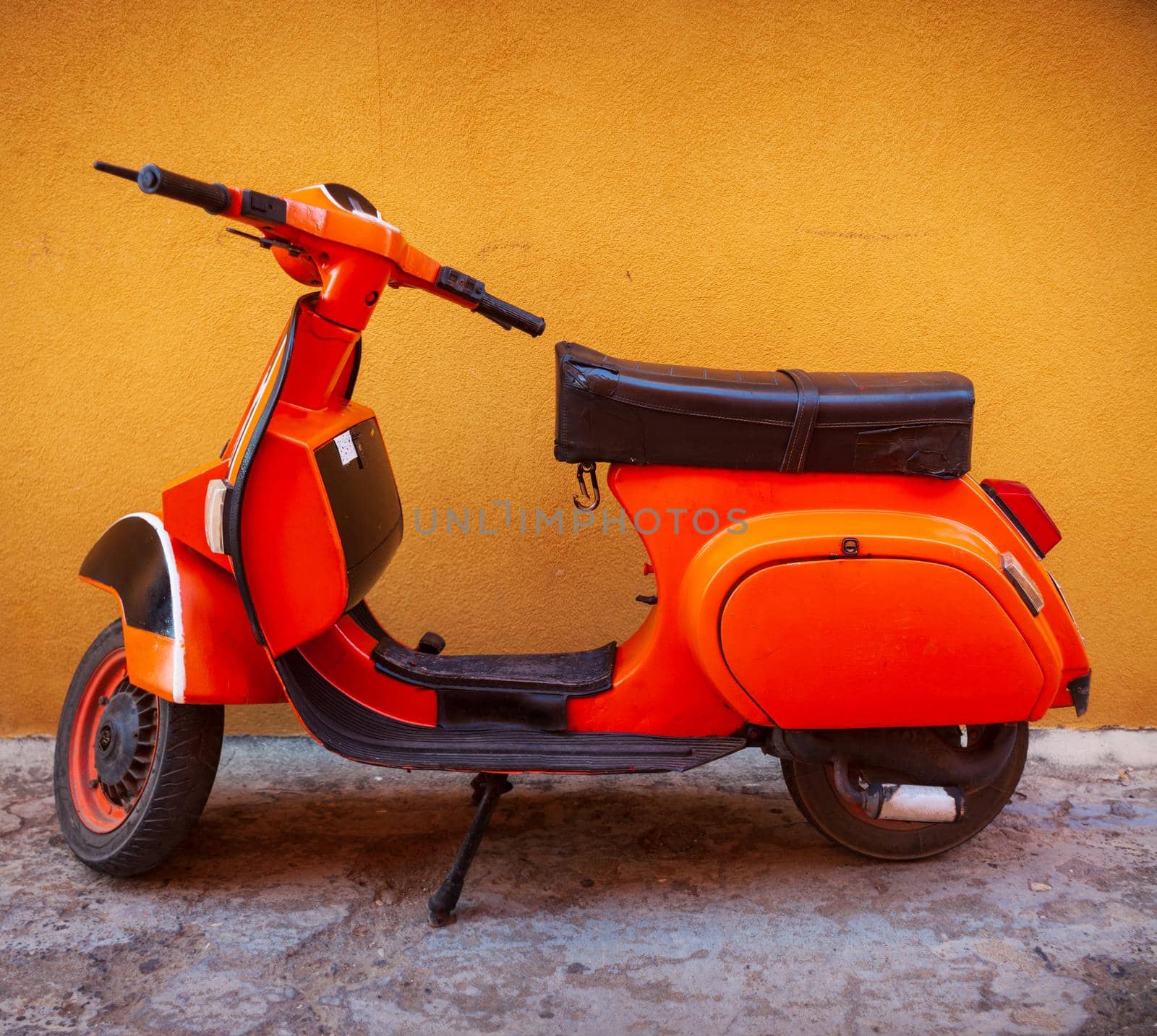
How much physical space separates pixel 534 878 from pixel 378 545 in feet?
2.57

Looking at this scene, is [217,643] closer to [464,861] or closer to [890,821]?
[464,861]

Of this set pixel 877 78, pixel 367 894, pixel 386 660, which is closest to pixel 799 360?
pixel 877 78

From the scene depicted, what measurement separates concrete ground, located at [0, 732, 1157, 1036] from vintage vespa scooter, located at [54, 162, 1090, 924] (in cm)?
14

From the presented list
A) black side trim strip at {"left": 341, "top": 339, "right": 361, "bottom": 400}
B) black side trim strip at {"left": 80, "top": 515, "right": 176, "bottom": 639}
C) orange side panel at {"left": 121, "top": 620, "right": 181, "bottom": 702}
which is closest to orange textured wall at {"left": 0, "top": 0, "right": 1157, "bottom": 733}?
black side trim strip at {"left": 341, "top": 339, "right": 361, "bottom": 400}

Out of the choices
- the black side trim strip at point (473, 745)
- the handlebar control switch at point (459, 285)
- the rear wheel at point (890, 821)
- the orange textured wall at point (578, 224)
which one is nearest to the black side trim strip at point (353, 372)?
the handlebar control switch at point (459, 285)


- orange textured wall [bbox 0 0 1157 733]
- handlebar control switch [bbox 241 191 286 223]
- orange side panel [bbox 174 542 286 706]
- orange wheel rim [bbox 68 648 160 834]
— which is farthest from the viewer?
orange textured wall [bbox 0 0 1157 733]

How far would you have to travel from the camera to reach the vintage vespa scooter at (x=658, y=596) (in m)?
1.63

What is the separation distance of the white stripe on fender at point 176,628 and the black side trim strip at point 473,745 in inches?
6.9

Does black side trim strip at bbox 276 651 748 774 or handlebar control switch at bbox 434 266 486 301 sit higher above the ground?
handlebar control switch at bbox 434 266 486 301

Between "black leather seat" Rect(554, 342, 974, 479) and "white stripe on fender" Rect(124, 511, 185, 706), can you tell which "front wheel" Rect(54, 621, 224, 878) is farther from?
"black leather seat" Rect(554, 342, 974, 479)

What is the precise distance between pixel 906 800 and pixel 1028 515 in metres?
0.61

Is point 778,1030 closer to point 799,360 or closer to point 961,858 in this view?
point 961,858

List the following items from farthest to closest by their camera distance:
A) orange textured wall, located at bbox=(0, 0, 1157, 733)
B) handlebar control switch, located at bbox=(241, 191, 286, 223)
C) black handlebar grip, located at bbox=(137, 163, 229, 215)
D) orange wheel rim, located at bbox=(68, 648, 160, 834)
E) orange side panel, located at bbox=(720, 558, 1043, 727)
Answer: orange textured wall, located at bbox=(0, 0, 1157, 733) < orange wheel rim, located at bbox=(68, 648, 160, 834) < orange side panel, located at bbox=(720, 558, 1043, 727) < handlebar control switch, located at bbox=(241, 191, 286, 223) < black handlebar grip, located at bbox=(137, 163, 229, 215)

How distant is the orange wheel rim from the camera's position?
186cm
